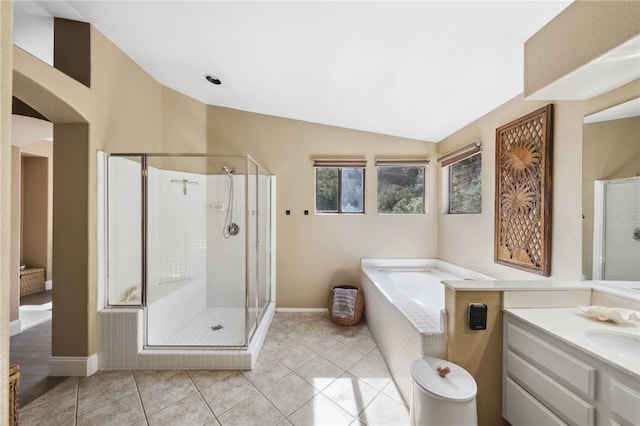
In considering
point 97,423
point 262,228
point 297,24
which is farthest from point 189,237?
point 297,24

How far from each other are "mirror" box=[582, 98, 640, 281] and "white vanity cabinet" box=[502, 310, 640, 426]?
0.64m

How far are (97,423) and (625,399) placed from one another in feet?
8.86

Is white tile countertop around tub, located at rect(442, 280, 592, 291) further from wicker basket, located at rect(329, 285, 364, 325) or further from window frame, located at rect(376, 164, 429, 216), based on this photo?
window frame, located at rect(376, 164, 429, 216)

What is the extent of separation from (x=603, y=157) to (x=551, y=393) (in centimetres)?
137

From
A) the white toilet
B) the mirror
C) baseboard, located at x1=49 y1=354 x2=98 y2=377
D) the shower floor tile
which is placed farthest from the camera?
the shower floor tile

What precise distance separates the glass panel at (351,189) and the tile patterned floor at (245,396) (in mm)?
1805

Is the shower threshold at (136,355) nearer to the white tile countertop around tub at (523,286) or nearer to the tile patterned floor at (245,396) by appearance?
the tile patterned floor at (245,396)

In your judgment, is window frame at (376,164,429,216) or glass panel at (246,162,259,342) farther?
window frame at (376,164,429,216)

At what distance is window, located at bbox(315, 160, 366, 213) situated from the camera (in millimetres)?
3477

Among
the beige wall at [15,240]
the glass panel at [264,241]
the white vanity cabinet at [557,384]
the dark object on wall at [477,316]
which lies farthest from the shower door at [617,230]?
the beige wall at [15,240]

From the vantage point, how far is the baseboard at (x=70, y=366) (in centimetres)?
198

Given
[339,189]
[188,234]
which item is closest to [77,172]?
[188,234]

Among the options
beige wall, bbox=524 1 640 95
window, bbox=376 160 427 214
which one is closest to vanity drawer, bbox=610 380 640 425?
beige wall, bbox=524 1 640 95

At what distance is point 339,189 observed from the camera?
3.48m
